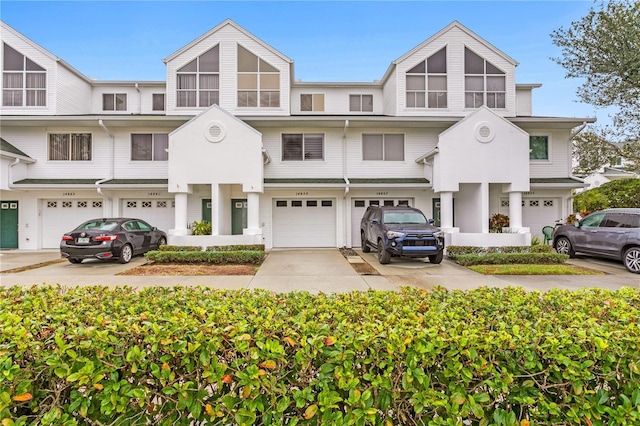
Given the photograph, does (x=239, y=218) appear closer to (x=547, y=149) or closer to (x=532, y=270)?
(x=532, y=270)

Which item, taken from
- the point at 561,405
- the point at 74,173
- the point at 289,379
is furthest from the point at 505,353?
the point at 74,173

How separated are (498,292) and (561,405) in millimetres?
1370

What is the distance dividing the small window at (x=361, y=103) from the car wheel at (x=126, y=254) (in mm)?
13407

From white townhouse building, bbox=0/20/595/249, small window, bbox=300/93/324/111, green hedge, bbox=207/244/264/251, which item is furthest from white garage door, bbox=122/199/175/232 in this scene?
small window, bbox=300/93/324/111

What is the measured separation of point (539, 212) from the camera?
16.8 meters

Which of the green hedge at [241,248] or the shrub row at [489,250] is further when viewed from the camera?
the green hedge at [241,248]

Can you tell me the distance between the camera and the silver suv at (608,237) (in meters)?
10.7

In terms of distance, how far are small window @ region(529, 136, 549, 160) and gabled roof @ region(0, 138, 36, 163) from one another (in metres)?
24.5

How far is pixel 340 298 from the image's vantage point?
2955 mm

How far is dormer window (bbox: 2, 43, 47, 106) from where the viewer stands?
1656 cm

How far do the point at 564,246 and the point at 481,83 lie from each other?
903 cm

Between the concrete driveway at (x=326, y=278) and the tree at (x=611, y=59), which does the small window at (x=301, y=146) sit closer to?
the concrete driveway at (x=326, y=278)

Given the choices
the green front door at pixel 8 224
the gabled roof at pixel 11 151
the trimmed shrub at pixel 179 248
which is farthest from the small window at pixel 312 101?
the green front door at pixel 8 224

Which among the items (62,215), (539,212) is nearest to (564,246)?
(539,212)
